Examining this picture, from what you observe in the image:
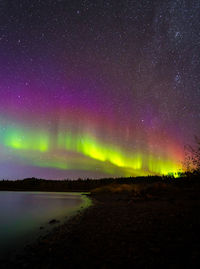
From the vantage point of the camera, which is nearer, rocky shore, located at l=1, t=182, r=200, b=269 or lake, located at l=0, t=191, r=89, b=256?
rocky shore, located at l=1, t=182, r=200, b=269

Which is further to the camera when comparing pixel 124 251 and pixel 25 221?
pixel 25 221

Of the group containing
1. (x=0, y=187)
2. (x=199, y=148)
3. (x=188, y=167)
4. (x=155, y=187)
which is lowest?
(x=0, y=187)

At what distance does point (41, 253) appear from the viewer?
24.7 ft

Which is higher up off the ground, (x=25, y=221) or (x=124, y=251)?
(x=124, y=251)

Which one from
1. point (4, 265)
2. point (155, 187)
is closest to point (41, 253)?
point (4, 265)

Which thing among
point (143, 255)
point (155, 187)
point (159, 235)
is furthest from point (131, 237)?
point (155, 187)

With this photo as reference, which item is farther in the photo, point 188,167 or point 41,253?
point 188,167

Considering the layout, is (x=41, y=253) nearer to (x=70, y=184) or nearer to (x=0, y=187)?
(x=70, y=184)

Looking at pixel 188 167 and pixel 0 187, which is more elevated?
pixel 188 167

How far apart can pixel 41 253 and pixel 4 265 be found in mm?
1385

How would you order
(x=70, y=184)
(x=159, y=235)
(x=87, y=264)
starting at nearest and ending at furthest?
(x=87, y=264) < (x=159, y=235) < (x=70, y=184)

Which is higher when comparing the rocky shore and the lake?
the rocky shore

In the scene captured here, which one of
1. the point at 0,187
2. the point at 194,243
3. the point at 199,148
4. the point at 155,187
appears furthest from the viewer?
the point at 0,187

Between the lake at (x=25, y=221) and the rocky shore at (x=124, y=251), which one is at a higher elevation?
the rocky shore at (x=124, y=251)
